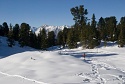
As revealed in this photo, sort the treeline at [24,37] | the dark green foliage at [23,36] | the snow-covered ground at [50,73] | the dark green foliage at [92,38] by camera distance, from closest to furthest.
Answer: the snow-covered ground at [50,73] → the dark green foliage at [92,38] → the treeline at [24,37] → the dark green foliage at [23,36]

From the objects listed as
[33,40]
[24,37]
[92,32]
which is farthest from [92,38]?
[33,40]

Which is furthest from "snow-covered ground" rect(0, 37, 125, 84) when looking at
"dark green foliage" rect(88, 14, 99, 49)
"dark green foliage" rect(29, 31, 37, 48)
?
"dark green foliage" rect(29, 31, 37, 48)

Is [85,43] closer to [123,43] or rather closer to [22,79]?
[123,43]

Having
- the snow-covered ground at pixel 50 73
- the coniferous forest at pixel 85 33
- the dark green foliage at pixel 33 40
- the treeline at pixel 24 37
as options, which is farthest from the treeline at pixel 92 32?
the snow-covered ground at pixel 50 73

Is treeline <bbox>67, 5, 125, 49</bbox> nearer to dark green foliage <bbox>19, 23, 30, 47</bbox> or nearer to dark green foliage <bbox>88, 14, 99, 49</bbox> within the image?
dark green foliage <bbox>88, 14, 99, 49</bbox>

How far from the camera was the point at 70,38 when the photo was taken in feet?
232

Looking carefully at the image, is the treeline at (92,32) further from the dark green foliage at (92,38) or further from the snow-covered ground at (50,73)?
the snow-covered ground at (50,73)

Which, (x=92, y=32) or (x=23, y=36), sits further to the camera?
(x=23, y=36)

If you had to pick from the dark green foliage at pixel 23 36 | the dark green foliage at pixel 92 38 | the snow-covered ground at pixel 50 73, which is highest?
the dark green foliage at pixel 23 36

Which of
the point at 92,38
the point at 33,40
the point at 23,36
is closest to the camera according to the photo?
the point at 92,38

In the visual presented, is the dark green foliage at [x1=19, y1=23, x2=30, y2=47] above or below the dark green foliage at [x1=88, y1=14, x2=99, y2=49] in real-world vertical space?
above

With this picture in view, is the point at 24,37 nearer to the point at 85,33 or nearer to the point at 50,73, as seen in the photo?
the point at 85,33

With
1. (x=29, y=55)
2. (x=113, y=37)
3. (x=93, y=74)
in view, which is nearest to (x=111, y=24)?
(x=113, y=37)

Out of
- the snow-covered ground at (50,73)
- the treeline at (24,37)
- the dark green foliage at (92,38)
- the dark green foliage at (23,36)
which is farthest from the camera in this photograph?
the dark green foliage at (23,36)
